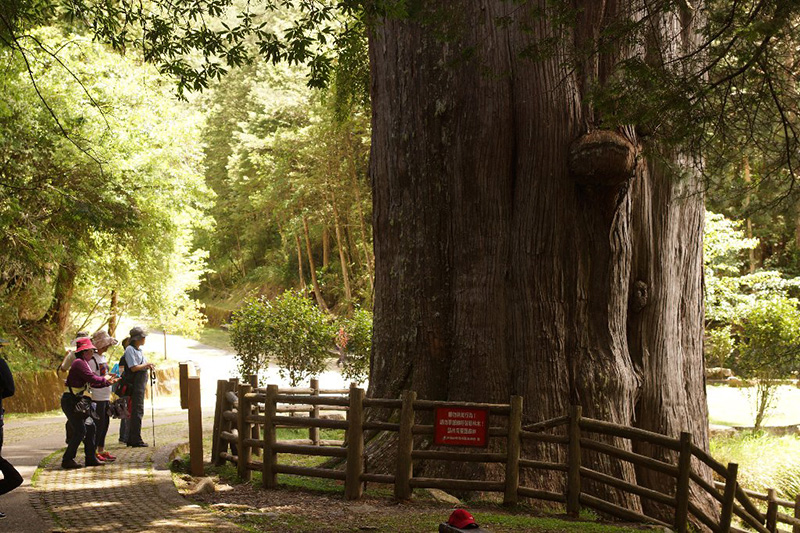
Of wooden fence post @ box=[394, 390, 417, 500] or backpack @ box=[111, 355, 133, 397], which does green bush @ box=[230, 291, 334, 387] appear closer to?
backpack @ box=[111, 355, 133, 397]

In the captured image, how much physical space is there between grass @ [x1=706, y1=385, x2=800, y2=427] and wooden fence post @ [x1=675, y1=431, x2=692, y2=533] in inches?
509

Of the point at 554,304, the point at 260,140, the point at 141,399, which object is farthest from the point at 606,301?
the point at 260,140

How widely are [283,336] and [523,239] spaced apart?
8.40m

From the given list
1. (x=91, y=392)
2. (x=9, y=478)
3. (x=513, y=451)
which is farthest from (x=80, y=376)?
(x=513, y=451)

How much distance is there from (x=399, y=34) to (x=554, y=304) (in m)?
3.91

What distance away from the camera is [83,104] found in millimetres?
18734

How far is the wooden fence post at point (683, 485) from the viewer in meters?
7.89

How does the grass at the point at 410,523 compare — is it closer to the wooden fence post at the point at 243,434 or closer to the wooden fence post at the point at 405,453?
the wooden fence post at the point at 405,453

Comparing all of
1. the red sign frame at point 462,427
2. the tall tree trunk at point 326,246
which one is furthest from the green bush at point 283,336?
the tall tree trunk at point 326,246

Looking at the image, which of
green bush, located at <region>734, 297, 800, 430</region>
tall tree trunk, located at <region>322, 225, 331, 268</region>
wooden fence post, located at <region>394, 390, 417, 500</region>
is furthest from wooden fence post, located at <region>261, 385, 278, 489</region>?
tall tree trunk, located at <region>322, 225, 331, 268</region>

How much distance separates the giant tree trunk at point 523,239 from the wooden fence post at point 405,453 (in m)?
1.07

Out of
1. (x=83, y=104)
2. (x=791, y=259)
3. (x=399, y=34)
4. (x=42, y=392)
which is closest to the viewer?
(x=399, y=34)

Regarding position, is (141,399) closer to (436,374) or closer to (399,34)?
(436,374)

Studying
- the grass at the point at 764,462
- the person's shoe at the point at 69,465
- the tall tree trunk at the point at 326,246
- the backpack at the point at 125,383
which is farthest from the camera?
the tall tree trunk at the point at 326,246
